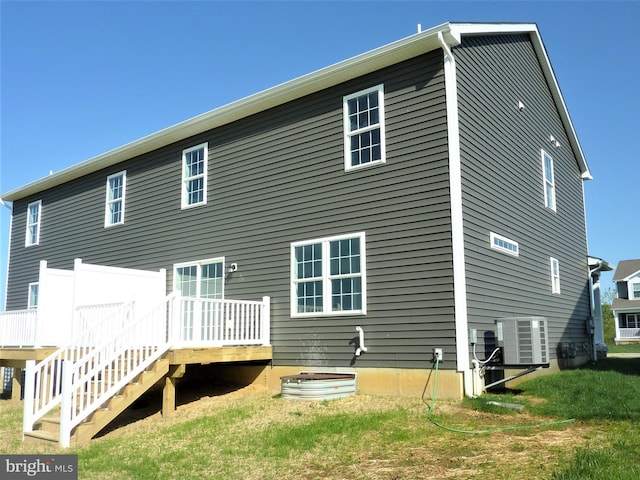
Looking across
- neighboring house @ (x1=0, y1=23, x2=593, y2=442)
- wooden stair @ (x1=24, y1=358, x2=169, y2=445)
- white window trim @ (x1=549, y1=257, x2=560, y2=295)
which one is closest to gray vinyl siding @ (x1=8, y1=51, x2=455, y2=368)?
neighboring house @ (x1=0, y1=23, x2=593, y2=442)

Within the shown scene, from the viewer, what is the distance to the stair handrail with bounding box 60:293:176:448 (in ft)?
26.6

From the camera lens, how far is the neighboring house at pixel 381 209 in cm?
982

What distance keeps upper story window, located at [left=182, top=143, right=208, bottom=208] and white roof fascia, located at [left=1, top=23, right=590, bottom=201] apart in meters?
0.44

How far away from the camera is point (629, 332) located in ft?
137

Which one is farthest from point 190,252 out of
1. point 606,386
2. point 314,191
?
point 606,386

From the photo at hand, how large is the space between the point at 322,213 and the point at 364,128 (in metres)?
1.79

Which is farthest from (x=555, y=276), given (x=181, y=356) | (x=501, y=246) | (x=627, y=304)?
(x=627, y=304)

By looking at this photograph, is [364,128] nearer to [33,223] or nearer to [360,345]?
[360,345]

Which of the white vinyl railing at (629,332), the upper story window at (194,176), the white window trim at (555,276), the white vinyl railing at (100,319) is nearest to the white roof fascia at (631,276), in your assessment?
the white vinyl railing at (629,332)

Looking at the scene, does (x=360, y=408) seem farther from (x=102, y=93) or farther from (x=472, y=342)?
(x=102, y=93)

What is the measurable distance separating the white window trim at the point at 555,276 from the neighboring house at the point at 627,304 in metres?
30.8

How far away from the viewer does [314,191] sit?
1152cm

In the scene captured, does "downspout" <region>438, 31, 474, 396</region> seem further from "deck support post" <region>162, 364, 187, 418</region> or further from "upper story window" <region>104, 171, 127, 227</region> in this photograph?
"upper story window" <region>104, 171, 127, 227</region>

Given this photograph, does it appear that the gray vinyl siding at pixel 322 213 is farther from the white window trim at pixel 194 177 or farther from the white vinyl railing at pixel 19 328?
the white vinyl railing at pixel 19 328
